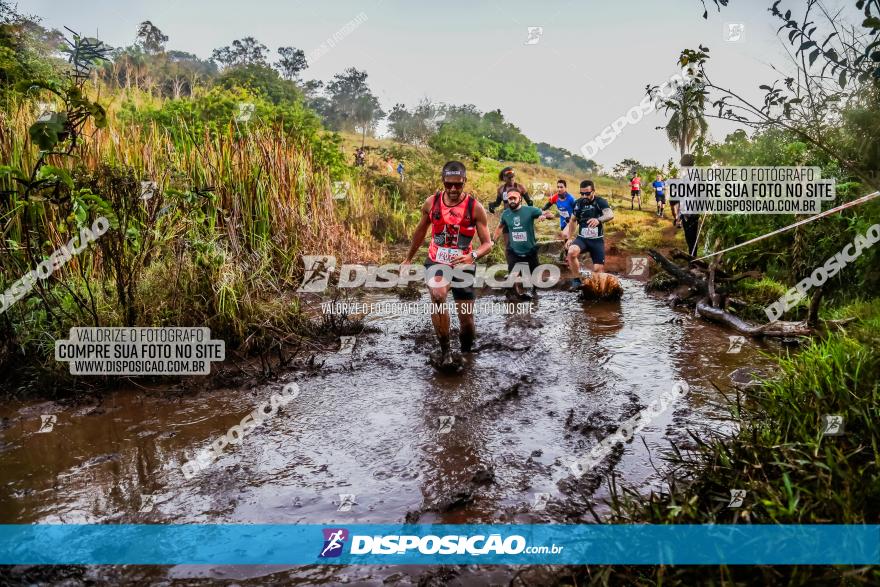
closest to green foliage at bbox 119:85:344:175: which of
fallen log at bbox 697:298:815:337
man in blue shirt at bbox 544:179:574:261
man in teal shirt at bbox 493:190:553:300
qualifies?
man in teal shirt at bbox 493:190:553:300

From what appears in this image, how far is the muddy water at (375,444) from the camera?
→ 3.20 metres

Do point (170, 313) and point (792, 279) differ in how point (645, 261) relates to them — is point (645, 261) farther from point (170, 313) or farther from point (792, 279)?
point (170, 313)

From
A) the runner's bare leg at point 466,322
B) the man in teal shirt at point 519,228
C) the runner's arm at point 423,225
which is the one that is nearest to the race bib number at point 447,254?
the runner's arm at point 423,225

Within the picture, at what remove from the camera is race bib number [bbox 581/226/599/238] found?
9384mm

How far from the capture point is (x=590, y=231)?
9.42m

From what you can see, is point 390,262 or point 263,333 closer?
point 263,333

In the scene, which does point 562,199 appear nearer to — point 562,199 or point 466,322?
point 562,199

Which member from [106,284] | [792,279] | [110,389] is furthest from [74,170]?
[792,279]

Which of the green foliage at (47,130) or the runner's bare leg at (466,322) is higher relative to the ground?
the green foliage at (47,130)

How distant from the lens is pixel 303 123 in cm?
1558

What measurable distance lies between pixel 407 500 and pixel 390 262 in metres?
9.35

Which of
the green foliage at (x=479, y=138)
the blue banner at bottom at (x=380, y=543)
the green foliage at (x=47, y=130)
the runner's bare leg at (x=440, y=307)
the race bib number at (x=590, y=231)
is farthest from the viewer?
the green foliage at (x=479, y=138)

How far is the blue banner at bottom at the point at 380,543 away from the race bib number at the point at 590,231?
23.4 feet

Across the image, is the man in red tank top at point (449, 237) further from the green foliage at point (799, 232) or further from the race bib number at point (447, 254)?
the green foliage at point (799, 232)
